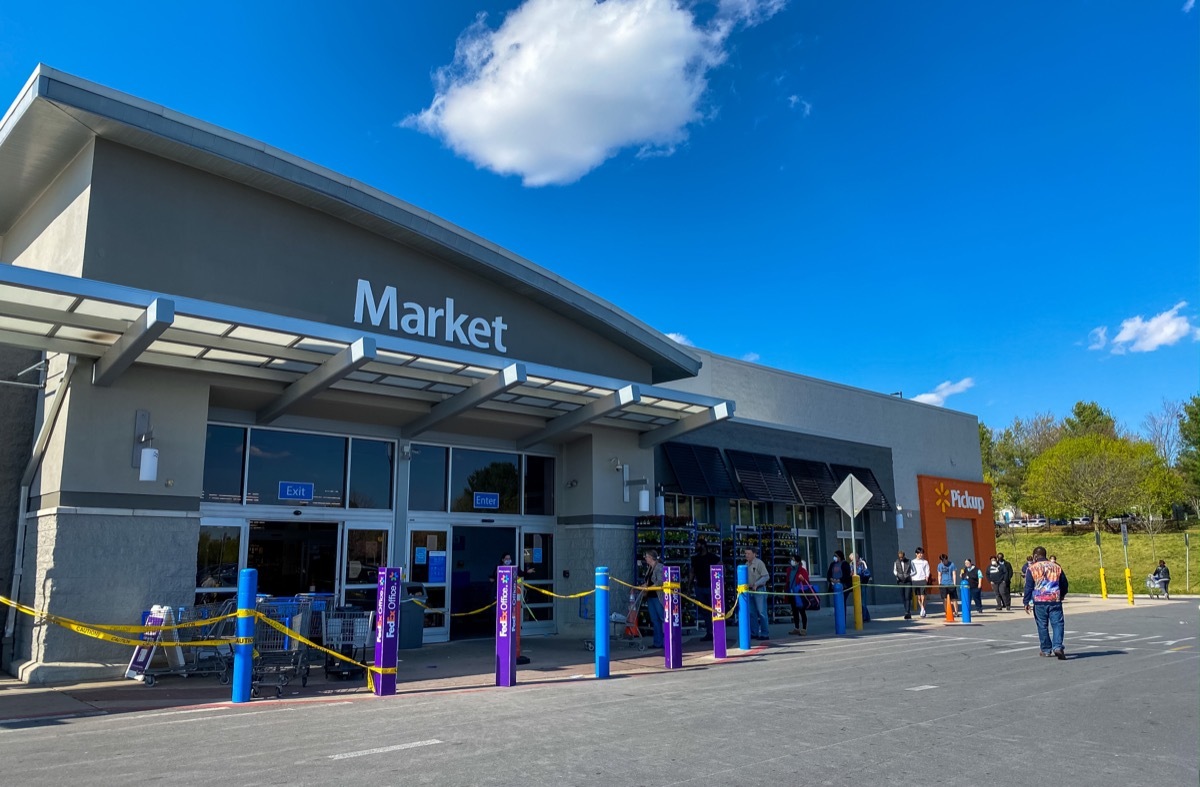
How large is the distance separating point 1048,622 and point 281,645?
11.9 m

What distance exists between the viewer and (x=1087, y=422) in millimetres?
67688

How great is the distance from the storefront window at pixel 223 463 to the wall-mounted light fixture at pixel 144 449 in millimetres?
1394

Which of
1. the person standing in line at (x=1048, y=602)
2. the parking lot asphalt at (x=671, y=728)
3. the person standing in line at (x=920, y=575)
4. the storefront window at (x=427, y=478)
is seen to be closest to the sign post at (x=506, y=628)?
the parking lot asphalt at (x=671, y=728)

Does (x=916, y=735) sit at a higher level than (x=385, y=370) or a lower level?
lower

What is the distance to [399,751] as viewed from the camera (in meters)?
7.04

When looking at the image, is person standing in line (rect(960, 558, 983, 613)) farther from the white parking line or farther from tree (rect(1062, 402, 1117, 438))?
tree (rect(1062, 402, 1117, 438))

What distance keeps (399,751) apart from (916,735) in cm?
458

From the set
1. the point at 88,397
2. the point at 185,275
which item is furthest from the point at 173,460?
the point at 185,275

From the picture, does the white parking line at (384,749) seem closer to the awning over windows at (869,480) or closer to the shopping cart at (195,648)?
the shopping cart at (195,648)

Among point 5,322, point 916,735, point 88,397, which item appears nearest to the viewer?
point 916,735

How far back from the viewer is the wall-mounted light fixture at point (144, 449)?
39.4 ft

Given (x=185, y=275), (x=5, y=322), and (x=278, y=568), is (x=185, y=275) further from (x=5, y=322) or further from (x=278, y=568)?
(x=278, y=568)

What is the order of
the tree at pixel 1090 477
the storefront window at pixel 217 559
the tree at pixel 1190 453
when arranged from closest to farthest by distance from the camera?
the storefront window at pixel 217 559 → the tree at pixel 1090 477 → the tree at pixel 1190 453

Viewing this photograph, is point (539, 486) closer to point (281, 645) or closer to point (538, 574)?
point (538, 574)
